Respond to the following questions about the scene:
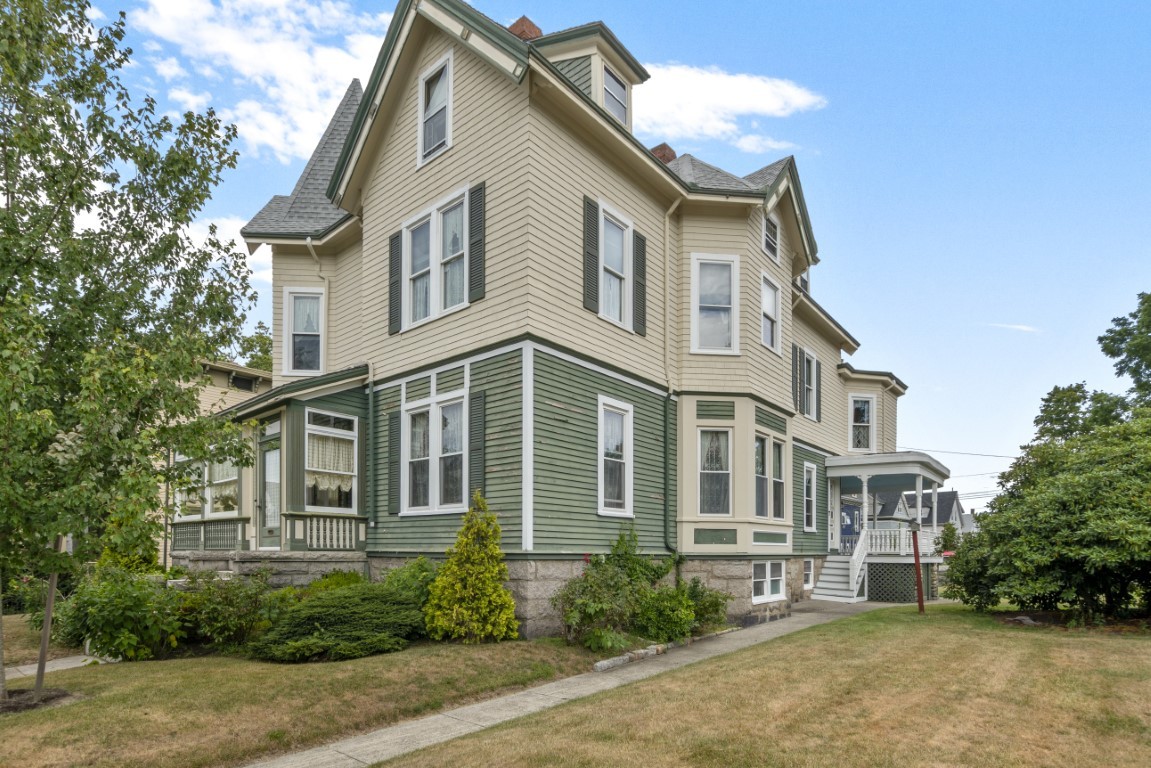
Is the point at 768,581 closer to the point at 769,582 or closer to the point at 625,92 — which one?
the point at 769,582

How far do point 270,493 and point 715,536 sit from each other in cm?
876

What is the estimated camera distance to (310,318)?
1714 centimetres

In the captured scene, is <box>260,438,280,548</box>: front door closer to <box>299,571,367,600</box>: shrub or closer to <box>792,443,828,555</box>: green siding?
<box>299,571,367,600</box>: shrub

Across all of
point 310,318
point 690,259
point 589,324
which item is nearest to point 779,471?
point 690,259

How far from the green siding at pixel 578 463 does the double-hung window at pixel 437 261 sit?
7.62 ft

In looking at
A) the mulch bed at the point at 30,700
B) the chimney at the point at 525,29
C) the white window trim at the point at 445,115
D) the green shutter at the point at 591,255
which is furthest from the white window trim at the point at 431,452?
the chimney at the point at 525,29

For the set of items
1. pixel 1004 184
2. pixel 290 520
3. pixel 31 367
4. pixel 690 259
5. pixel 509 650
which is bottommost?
pixel 509 650

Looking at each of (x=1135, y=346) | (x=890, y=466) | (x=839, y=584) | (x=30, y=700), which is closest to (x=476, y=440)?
(x=30, y=700)

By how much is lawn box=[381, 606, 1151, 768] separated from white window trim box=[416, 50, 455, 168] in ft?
31.6

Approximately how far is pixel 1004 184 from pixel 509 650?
52.1 ft

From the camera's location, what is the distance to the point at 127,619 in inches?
377

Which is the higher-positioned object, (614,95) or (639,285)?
(614,95)

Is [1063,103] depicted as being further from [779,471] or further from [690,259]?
[779,471]

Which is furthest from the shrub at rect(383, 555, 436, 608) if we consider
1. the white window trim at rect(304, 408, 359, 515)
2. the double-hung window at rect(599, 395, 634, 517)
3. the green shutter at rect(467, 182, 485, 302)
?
the green shutter at rect(467, 182, 485, 302)
